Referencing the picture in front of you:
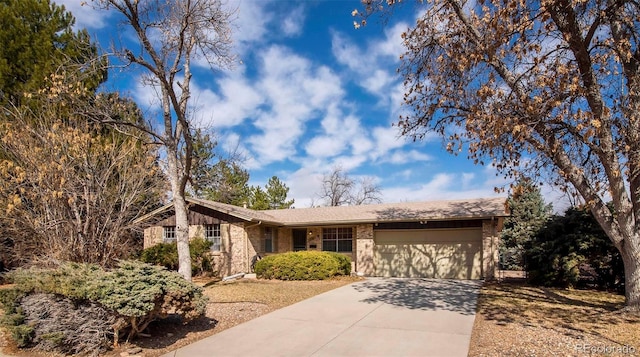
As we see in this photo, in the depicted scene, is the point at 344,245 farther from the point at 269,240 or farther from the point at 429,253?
the point at 429,253

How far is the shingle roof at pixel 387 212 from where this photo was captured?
14.9 metres

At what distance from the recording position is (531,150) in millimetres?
8375

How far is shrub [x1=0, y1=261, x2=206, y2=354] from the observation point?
5.61 meters

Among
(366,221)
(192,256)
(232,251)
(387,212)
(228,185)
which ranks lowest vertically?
(192,256)

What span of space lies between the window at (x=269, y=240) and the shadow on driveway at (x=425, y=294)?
19.2 ft

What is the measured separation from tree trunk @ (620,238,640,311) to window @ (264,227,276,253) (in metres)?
13.5

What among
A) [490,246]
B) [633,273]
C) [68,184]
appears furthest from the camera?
[490,246]

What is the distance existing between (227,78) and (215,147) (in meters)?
15.0

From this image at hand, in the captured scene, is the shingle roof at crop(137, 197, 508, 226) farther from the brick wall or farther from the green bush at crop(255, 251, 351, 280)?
the green bush at crop(255, 251, 351, 280)

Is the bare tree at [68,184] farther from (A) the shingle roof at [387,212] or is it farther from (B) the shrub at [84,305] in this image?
(A) the shingle roof at [387,212]

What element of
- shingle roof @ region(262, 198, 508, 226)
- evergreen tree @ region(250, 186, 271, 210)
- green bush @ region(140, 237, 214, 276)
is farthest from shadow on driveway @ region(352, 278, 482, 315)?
evergreen tree @ region(250, 186, 271, 210)

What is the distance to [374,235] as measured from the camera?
1697cm

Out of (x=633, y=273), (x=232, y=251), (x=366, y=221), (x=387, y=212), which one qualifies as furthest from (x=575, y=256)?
(x=232, y=251)

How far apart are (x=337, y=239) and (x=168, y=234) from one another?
804 cm
